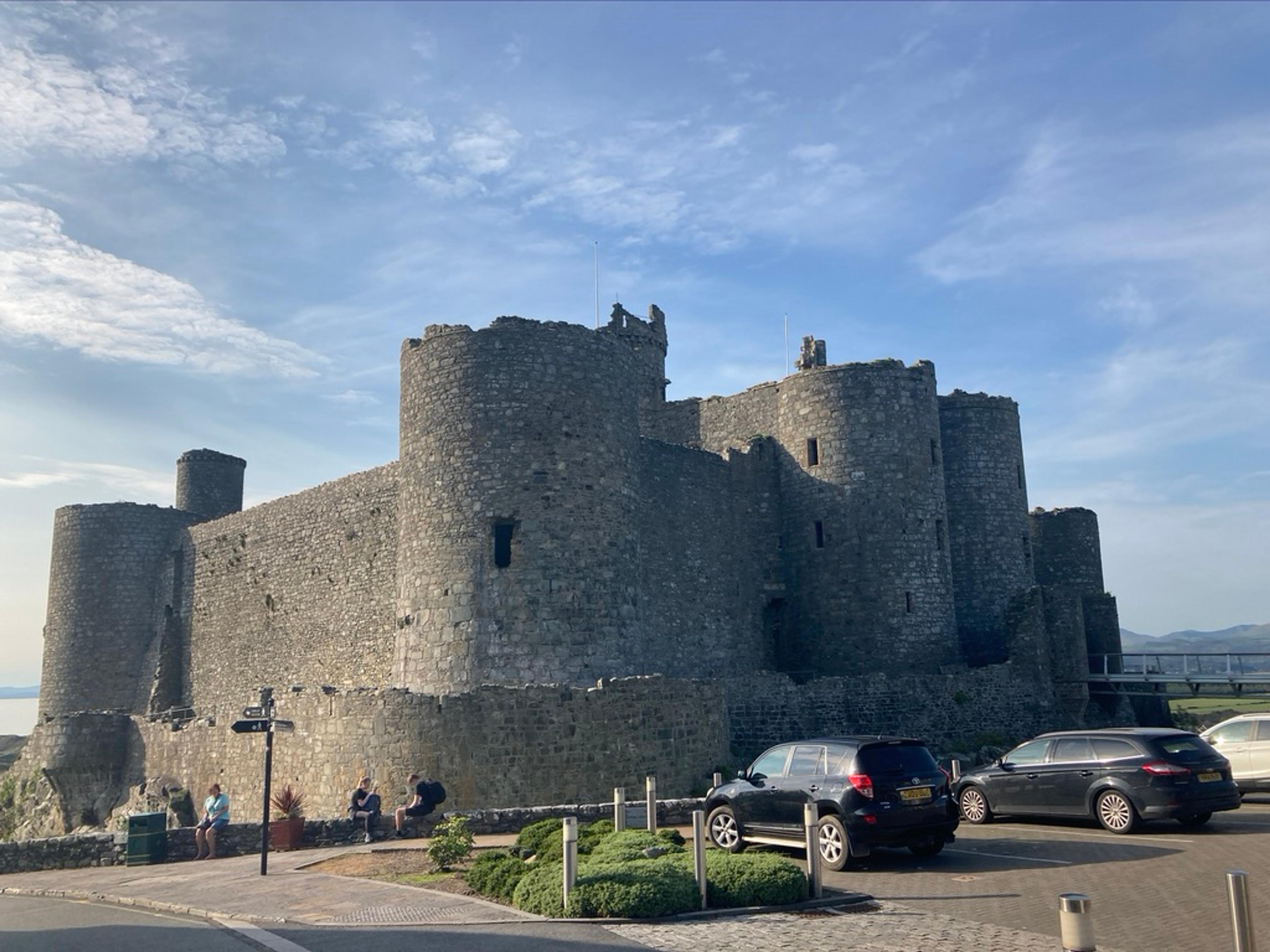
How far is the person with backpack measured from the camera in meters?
17.7

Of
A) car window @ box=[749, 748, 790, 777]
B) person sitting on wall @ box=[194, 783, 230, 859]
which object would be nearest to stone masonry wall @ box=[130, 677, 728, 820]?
person sitting on wall @ box=[194, 783, 230, 859]

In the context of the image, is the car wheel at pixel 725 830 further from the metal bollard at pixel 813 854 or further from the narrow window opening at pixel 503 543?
the narrow window opening at pixel 503 543

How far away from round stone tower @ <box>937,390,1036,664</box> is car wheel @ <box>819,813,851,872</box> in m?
18.9

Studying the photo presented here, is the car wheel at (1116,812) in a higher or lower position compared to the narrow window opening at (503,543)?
lower

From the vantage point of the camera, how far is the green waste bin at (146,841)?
690 inches

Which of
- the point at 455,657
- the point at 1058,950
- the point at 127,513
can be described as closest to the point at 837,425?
the point at 455,657

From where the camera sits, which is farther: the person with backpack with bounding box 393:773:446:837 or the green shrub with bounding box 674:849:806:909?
the person with backpack with bounding box 393:773:446:837

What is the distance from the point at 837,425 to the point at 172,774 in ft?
65.8

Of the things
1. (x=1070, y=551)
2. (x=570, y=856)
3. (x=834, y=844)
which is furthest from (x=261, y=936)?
(x=1070, y=551)

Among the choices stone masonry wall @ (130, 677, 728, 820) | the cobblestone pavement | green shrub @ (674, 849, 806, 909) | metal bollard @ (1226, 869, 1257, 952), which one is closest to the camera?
metal bollard @ (1226, 869, 1257, 952)

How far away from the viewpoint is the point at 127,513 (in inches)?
1540

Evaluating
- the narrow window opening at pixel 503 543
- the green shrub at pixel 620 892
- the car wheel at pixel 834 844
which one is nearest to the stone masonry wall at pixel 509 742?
the narrow window opening at pixel 503 543

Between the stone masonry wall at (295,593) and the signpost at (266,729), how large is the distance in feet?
33.0

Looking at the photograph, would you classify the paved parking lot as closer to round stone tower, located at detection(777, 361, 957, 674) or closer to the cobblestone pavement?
the cobblestone pavement
